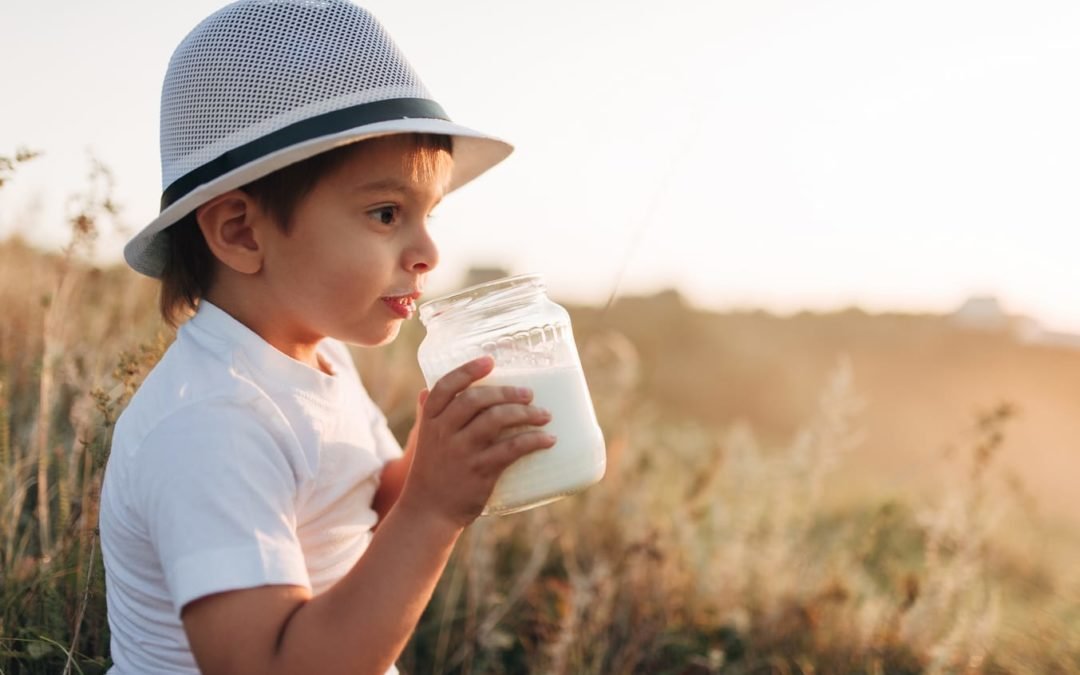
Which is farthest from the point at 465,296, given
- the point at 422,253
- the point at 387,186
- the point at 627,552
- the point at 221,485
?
the point at 627,552

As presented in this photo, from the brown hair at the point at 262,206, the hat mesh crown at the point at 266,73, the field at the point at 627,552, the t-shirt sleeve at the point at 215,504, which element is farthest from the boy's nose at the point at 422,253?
the field at the point at 627,552

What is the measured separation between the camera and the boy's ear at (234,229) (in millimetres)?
1599

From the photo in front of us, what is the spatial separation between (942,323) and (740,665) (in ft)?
33.0

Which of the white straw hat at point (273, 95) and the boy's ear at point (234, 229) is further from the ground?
the white straw hat at point (273, 95)

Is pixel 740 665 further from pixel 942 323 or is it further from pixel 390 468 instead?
pixel 942 323

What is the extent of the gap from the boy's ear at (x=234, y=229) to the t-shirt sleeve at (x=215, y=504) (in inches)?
12.7

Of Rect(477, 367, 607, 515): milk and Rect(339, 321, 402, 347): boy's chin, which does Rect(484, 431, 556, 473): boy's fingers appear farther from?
Rect(339, 321, 402, 347): boy's chin

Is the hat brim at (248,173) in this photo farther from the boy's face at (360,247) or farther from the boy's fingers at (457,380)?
the boy's fingers at (457,380)

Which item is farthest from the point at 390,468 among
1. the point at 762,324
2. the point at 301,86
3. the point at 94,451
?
the point at 762,324

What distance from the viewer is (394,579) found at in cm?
137

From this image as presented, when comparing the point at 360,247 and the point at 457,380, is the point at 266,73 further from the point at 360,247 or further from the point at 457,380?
the point at 457,380

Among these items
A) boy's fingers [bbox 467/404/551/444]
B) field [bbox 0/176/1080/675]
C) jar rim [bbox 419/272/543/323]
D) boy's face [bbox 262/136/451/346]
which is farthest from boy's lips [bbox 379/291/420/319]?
field [bbox 0/176/1080/675]

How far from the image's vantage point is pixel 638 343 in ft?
35.7

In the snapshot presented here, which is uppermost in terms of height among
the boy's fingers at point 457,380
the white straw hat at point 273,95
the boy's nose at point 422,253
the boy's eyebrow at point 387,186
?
the white straw hat at point 273,95
